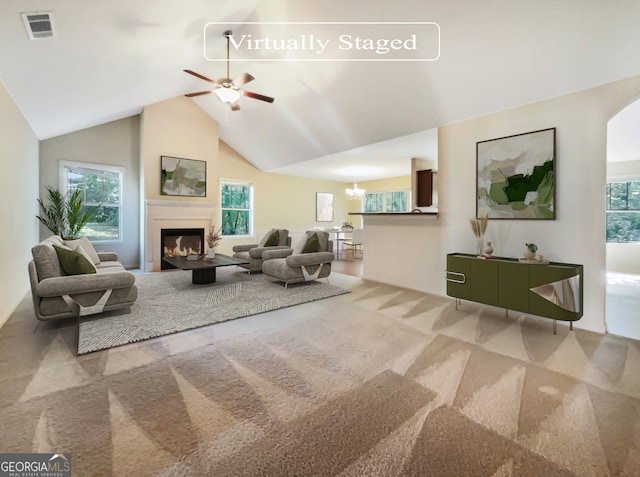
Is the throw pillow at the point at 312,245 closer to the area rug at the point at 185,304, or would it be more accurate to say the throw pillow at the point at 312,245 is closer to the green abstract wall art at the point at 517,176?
the area rug at the point at 185,304

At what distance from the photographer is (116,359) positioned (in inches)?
91.4

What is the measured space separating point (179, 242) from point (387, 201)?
632cm

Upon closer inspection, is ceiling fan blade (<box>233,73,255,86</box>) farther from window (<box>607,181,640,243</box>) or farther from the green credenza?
window (<box>607,181,640,243</box>)

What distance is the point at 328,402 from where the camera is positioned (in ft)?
5.87

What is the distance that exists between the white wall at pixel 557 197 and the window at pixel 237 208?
5.14 meters

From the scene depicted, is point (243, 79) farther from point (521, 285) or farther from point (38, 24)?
point (521, 285)

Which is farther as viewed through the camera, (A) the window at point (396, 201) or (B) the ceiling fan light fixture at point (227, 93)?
(A) the window at point (396, 201)

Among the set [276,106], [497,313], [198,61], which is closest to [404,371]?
[497,313]

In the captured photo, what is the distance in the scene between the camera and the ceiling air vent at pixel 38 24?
7.70 feet

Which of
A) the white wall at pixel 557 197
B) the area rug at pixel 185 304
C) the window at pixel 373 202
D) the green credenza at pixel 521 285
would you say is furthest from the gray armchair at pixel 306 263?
the window at pixel 373 202

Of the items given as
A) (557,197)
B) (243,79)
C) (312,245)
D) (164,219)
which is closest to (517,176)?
(557,197)

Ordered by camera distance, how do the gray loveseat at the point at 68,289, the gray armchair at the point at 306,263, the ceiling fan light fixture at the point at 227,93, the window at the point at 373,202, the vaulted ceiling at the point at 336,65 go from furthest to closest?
the window at the point at 373,202 → the gray armchair at the point at 306,263 → the ceiling fan light fixture at the point at 227,93 → the gray loveseat at the point at 68,289 → the vaulted ceiling at the point at 336,65

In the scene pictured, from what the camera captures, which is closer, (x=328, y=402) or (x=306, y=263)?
(x=328, y=402)

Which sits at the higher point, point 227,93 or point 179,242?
point 227,93
